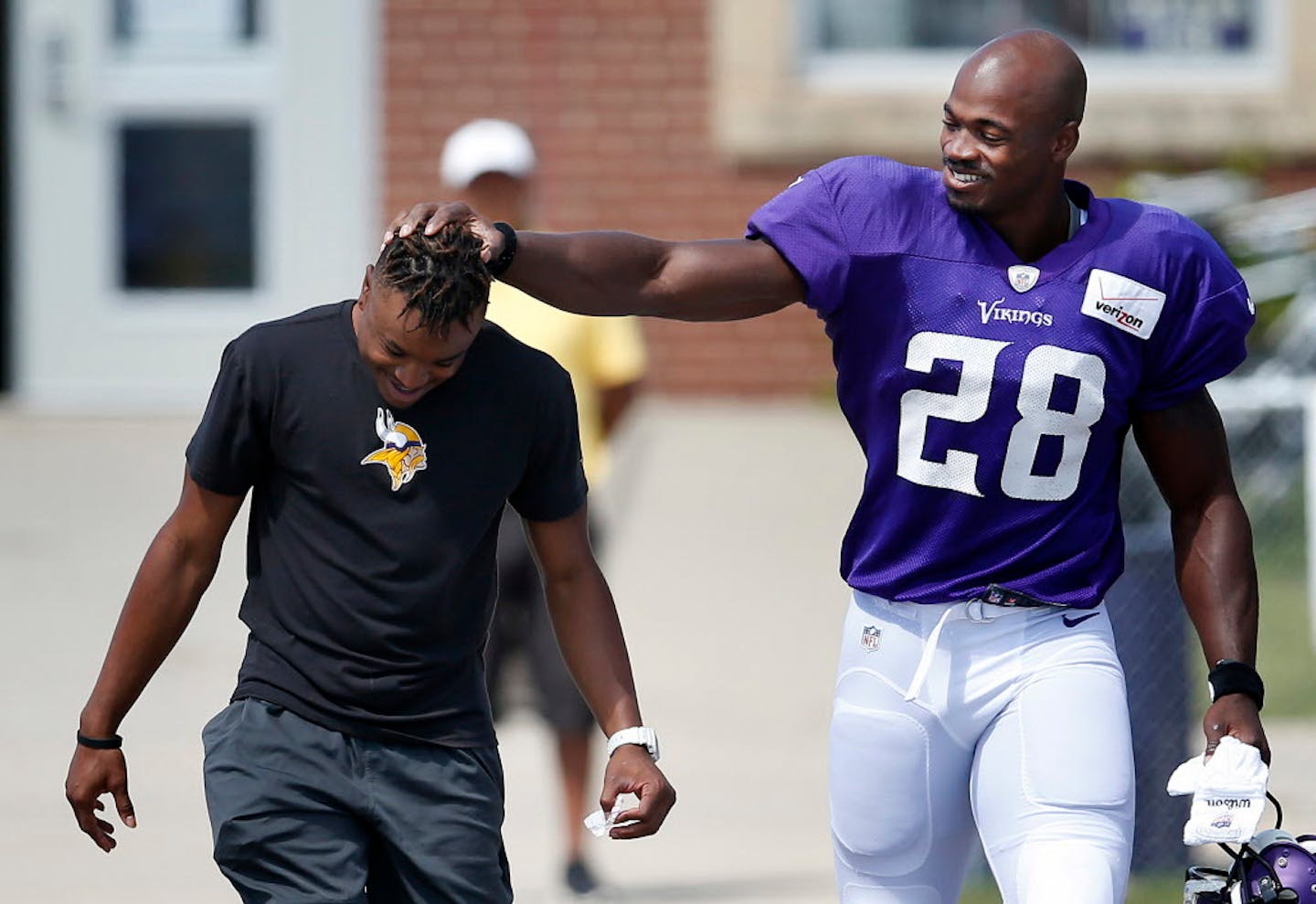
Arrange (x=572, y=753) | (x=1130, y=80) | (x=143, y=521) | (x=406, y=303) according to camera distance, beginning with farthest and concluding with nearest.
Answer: (x=1130, y=80) < (x=143, y=521) < (x=572, y=753) < (x=406, y=303)

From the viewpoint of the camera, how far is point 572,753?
20.0 ft

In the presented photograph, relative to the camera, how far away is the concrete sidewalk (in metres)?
6.26

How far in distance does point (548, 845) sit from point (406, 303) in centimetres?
331

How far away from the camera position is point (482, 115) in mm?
11367

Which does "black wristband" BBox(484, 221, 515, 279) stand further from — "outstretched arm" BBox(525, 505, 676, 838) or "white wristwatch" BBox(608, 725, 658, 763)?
"white wristwatch" BBox(608, 725, 658, 763)

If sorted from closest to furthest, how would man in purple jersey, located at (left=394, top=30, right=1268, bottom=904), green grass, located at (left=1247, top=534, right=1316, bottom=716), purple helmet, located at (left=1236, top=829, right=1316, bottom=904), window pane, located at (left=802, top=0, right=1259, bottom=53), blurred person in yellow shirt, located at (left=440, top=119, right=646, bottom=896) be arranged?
1. purple helmet, located at (left=1236, top=829, right=1316, bottom=904)
2. man in purple jersey, located at (left=394, top=30, right=1268, bottom=904)
3. blurred person in yellow shirt, located at (left=440, top=119, right=646, bottom=896)
4. green grass, located at (left=1247, top=534, right=1316, bottom=716)
5. window pane, located at (left=802, top=0, right=1259, bottom=53)

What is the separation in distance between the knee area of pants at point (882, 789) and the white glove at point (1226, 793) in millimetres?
432

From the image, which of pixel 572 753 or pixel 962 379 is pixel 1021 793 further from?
pixel 572 753

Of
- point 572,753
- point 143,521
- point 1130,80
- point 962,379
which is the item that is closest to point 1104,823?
point 962,379

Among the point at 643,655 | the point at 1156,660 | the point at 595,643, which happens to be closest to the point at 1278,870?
the point at 595,643

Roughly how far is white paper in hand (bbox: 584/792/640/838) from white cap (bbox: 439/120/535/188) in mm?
2845

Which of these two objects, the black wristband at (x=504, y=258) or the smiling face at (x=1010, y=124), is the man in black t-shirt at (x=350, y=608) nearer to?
the black wristband at (x=504, y=258)

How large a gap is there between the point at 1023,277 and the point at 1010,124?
257mm

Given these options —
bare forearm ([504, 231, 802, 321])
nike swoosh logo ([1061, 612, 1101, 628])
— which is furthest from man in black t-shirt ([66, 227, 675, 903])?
nike swoosh logo ([1061, 612, 1101, 628])
